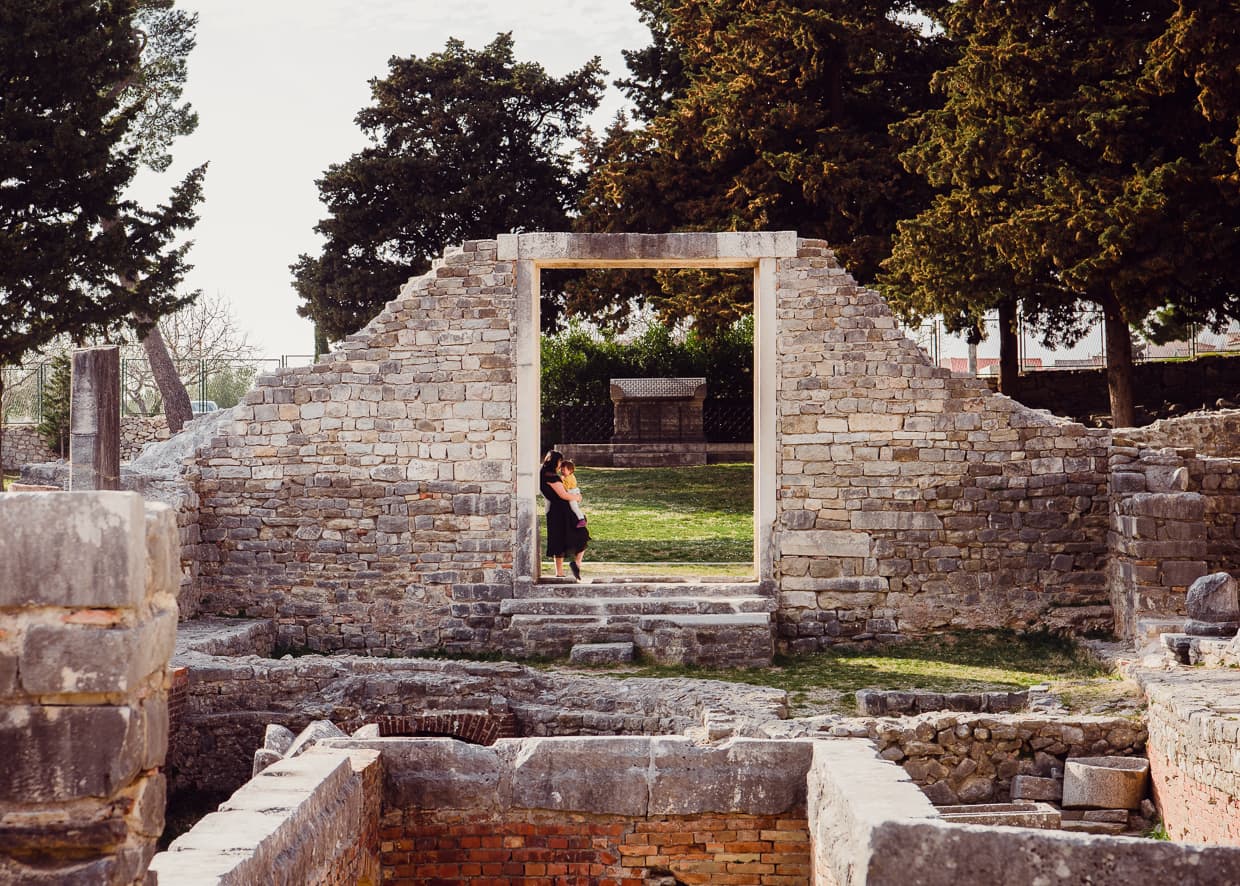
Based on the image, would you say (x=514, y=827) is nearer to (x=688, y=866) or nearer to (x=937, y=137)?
(x=688, y=866)

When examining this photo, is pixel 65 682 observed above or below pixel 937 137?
below

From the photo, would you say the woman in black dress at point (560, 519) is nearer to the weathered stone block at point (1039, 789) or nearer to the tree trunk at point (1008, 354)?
the weathered stone block at point (1039, 789)

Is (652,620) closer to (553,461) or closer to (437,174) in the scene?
(553,461)

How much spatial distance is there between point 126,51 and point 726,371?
13.5 meters

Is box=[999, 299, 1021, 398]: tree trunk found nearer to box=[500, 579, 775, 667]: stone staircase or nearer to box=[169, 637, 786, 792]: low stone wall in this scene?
box=[500, 579, 775, 667]: stone staircase

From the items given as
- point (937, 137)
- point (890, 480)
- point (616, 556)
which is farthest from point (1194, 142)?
point (616, 556)

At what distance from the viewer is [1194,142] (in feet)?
57.2

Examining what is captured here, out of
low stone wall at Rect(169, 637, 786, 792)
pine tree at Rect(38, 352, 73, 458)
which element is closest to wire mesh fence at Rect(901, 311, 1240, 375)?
low stone wall at Rect(169, 637, 786, 792)

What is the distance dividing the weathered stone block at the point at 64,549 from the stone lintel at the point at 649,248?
917 centimetres

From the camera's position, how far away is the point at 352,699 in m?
10.4

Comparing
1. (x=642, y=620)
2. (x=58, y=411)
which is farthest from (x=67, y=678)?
(x=58, y=411)

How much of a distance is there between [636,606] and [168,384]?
61.1 feet

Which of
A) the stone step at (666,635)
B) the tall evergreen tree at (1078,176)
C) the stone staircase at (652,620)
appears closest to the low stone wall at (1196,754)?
the stone step at (666,635)

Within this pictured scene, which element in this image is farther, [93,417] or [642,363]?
[642,363]
